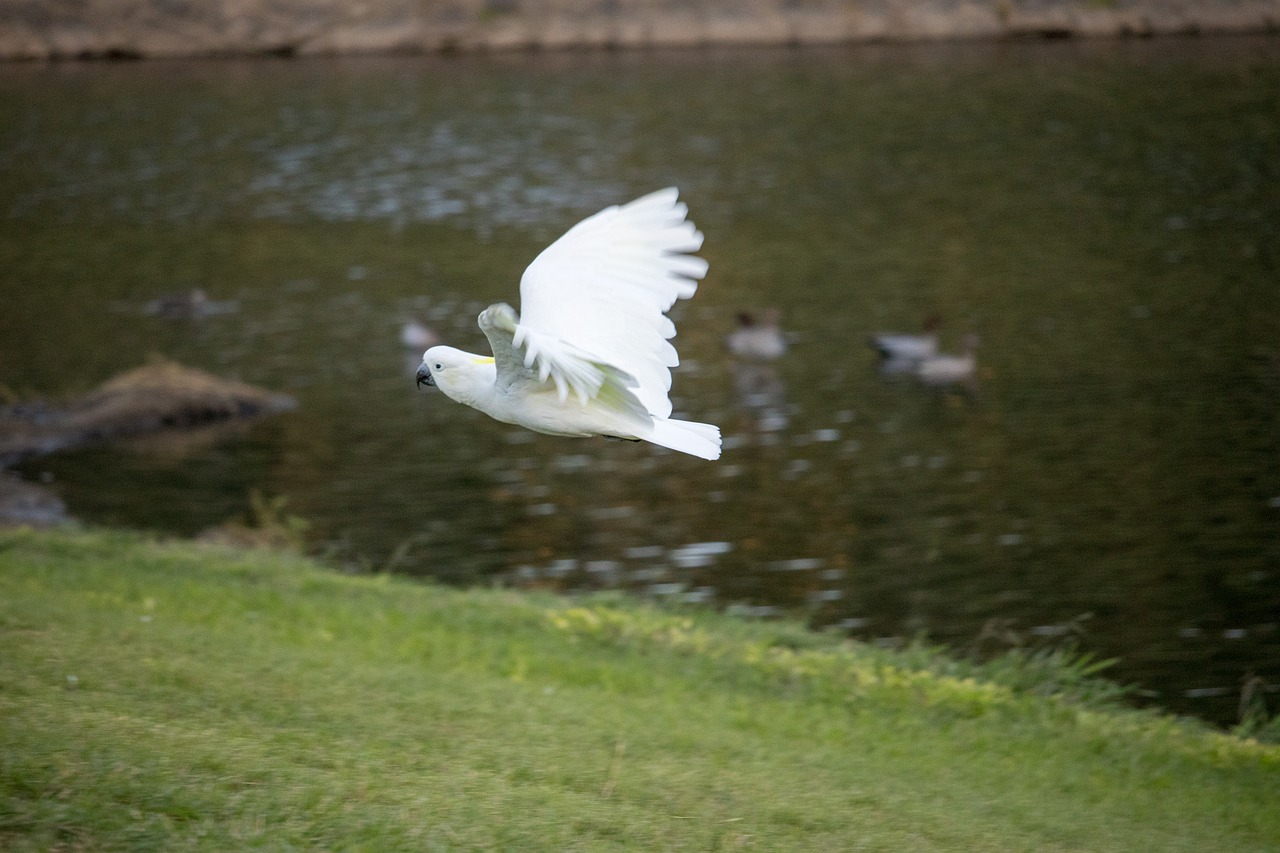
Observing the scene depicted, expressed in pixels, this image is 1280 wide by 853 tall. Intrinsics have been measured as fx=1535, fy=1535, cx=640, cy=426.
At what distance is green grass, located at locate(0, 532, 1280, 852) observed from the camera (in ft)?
18.0

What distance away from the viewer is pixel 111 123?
116ft

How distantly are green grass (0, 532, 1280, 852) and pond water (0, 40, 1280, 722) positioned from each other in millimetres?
2033

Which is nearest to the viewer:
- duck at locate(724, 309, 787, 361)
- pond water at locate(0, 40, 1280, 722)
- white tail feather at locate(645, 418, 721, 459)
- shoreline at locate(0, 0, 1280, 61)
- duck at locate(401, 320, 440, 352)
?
white tail feather at locate(645, 418, 721, 459)

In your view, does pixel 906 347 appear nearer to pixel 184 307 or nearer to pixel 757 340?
pixel 757 340

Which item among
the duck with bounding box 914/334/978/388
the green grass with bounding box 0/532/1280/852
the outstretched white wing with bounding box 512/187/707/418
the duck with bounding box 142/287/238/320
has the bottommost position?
the green grass with bounding box 0/532/1280/852

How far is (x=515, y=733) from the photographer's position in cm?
729

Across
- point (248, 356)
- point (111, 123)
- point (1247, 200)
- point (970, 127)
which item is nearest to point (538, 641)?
point (248, 356)

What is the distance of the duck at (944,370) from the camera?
17.5 meters

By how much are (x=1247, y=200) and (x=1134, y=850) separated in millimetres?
20581

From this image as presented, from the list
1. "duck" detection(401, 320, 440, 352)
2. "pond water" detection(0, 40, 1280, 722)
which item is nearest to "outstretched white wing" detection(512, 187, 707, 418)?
"pond water" detection(0, 40, 1280, 722)

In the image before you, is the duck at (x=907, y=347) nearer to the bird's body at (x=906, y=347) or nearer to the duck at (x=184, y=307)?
the bird's body at (x=906, y=347)

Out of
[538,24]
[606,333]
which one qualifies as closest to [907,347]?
[606,333]

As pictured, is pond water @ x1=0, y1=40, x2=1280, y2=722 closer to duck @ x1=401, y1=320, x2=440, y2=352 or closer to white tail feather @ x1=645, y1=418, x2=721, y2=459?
duck @ x1=401, y1=320, x2=440, y2=352

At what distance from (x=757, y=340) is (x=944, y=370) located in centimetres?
225
